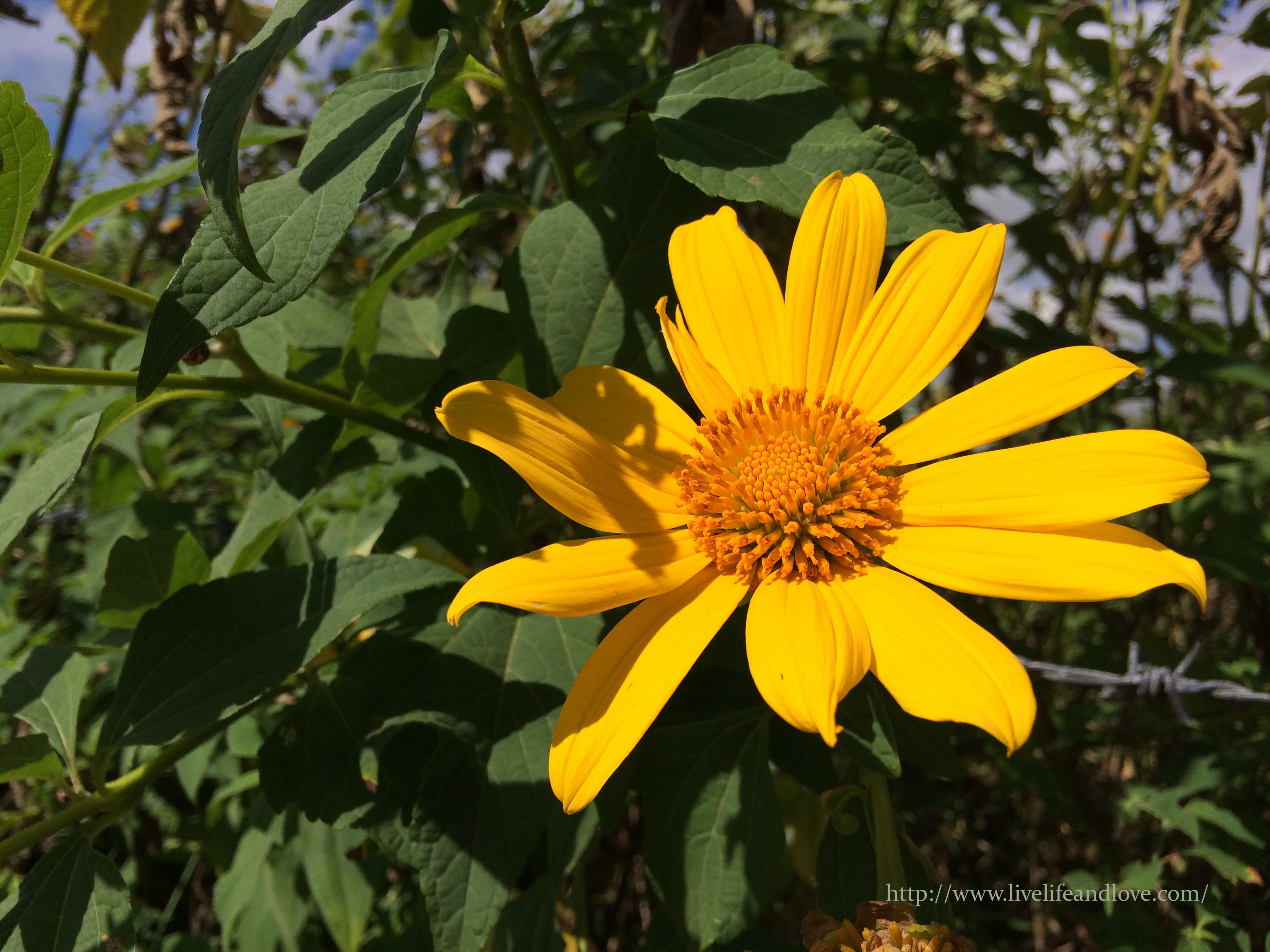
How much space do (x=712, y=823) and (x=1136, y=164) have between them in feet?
4.69

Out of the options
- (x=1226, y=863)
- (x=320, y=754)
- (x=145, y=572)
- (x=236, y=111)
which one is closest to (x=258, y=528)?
(x=145, y=572)

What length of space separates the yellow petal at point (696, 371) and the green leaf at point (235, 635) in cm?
34

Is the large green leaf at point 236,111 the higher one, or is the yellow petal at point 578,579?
the large green leaf at point 236,111

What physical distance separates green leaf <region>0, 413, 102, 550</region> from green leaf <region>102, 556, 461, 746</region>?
6.9 inches

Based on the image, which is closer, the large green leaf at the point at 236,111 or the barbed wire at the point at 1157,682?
the large green leaf at the point at 236,111

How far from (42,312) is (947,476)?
1.04 meters

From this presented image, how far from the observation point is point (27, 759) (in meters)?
0.92

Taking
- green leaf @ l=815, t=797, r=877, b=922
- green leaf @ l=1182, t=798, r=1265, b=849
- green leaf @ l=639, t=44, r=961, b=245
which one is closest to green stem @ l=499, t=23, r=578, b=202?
A: green leaf @ l=639, t=44, r=961, b=245

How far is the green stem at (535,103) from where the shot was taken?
94cm

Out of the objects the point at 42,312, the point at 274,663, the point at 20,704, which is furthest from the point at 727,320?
the point at 20,704

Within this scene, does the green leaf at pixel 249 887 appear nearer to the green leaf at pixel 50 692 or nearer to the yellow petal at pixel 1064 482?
the green leaf at pixel 50 692

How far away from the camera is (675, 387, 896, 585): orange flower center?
88 centimetres

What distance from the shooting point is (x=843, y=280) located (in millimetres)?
879

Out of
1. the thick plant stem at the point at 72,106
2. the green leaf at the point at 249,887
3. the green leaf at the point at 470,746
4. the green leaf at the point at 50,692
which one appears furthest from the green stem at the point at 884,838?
the thick plant stem at the point at 72,106
